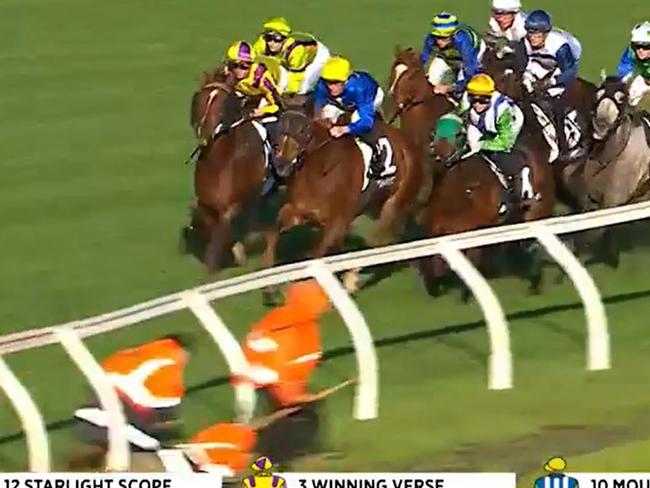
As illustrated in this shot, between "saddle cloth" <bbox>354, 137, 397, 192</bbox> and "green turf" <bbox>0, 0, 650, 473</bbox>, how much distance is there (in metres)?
0.57

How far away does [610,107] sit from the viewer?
10.2 m

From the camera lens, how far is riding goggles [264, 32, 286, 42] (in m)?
11.0

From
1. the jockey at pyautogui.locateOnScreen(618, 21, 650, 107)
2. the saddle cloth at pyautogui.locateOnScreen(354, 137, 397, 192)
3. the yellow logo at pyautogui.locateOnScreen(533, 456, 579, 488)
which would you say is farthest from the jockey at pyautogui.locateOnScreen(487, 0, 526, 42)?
the yellow logo at pyautogui.locateOnScreen(533, 456, 579, 488)

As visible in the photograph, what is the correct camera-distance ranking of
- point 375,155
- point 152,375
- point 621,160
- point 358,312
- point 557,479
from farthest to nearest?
point 621,160, point 375,155, point 358,312, point 152,375, point 557,479

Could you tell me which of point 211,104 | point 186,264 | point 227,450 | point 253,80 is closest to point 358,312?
point 227,450

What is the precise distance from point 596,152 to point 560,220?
1.46m

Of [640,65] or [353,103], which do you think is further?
[640,65]

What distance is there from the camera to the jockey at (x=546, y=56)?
1105 cm

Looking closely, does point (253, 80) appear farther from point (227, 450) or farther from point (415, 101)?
point (227, 450)

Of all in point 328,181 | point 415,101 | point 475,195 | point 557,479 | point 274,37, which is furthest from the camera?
point 415,101

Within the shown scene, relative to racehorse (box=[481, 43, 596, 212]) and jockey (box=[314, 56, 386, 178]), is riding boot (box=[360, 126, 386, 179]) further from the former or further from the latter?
racehorse (box=[481, 43, 596, 212])

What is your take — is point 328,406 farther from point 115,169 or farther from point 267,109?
point 115,169

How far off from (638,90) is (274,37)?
2.27 m

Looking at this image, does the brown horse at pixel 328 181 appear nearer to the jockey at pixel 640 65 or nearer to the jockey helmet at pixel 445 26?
the jockey at pixel 640 65
